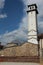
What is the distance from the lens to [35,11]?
44656 mm

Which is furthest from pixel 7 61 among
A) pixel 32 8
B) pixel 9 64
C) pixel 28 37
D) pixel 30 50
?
pixel 32 8

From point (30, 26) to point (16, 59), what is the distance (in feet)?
103

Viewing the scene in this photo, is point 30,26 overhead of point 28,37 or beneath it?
overhead

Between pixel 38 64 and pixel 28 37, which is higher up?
pixel 28 37

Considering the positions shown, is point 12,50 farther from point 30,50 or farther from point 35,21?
point 35,21

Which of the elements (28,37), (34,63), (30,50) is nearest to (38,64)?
(34,63)

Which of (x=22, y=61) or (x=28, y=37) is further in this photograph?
(x=28, y=37)

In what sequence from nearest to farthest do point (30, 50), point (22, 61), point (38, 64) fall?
point (38, 64)
point (22, 61)
point (30, 50)

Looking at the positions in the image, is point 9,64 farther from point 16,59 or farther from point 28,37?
point 28,37

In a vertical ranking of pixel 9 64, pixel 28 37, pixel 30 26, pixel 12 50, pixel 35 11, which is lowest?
pixel 9 64

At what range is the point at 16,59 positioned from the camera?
1245 cm

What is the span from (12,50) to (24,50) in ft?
6.67

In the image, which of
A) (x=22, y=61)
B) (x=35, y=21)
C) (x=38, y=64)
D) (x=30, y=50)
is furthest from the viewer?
(x=35, y=21)

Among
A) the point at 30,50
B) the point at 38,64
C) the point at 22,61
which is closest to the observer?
the point at 38,64
